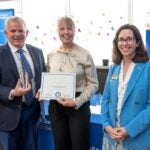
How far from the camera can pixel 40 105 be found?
264 cm

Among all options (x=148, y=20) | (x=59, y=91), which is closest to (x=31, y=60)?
(x=59, y=91)

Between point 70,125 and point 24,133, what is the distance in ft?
1.57

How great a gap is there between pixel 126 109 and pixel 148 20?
2.70 m

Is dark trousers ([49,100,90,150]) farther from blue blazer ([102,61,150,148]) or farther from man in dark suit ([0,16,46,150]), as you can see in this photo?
blue blazer ([102,61,150,148])

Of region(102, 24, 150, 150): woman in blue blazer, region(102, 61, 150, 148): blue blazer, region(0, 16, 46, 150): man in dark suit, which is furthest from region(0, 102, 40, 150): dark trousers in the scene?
region(102, 61, 150, 148): blue blazer

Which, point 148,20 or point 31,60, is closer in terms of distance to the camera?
point 31,60

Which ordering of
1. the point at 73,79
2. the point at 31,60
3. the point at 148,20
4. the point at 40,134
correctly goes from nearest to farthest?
the point at 73,79
the point at 31,60
the point at 40,134
the point at 148,20

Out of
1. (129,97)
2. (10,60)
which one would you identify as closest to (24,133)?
(10,60)

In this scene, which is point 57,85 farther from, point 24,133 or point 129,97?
point 129,97

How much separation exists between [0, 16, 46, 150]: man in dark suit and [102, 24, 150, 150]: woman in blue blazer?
69cm

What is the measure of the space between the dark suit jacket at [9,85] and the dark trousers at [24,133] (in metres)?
0.06

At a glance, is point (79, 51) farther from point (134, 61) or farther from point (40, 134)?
point (40, 134)

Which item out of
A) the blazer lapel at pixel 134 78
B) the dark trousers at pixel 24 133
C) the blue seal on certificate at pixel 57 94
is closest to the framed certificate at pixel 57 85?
the blue seal on certificate at pixel 57 94

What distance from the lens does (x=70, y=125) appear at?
2293mm
